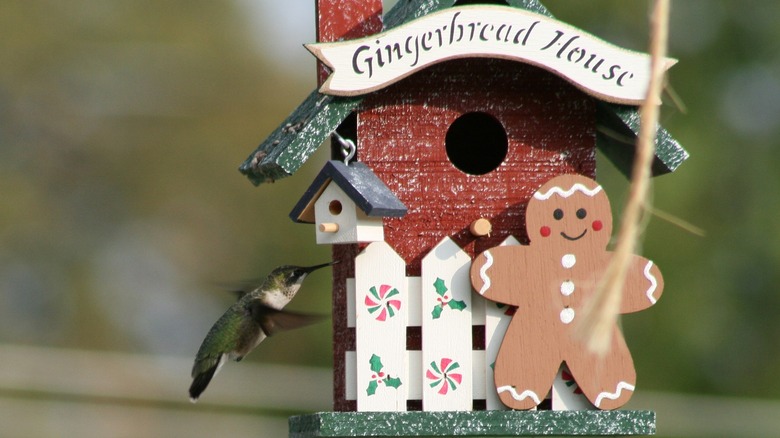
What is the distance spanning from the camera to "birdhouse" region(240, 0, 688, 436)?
458 cm

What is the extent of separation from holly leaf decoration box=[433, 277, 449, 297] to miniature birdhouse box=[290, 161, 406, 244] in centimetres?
22

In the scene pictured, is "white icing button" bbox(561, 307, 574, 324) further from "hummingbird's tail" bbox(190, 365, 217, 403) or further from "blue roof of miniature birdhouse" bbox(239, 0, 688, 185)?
"hummingbird's tail" bbox(190, 365, 217, 403)

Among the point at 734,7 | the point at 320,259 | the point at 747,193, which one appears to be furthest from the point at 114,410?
the point at 734,7

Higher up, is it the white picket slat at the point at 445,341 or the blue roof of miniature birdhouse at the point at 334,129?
the blue roof of miniature birdhouse at the point at 334,129

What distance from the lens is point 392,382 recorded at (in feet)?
15.1

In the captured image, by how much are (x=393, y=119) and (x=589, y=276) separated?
81 centimetres

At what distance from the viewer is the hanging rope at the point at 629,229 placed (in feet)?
10.2

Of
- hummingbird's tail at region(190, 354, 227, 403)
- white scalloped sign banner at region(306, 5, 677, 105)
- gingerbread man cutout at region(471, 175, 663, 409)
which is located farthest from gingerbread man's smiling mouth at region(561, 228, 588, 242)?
hummingbird's tail at region(190, 354, 227, 403)

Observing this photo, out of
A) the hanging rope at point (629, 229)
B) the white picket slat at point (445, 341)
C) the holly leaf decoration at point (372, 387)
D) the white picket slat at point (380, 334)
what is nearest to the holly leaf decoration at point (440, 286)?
the white picket slat at point (445, 341)

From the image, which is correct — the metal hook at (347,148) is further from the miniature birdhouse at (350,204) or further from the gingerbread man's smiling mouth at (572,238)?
the gingerbread man's smiling mouth at (572,238)

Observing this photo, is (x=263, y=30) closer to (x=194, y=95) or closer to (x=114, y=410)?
(x=194, y=95)

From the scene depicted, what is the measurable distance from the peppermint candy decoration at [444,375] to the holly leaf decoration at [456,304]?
0.16 m

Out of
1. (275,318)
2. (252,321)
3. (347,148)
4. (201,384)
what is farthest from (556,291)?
(201,384)

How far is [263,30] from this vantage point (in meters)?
21.2
